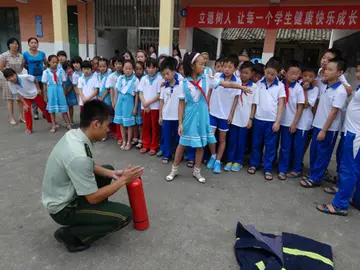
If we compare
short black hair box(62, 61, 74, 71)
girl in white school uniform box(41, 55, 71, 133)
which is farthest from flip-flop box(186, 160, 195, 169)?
short black hair box(62, 61, 74, 71)

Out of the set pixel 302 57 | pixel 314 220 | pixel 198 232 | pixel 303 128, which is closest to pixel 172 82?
pixel 303 128

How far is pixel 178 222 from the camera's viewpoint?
2.48 metres

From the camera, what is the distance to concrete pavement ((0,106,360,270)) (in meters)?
2.02

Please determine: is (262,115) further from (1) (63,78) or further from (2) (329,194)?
(1) (63,78)

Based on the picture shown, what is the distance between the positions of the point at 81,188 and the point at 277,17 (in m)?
8.50

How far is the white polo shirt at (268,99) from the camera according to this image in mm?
3350

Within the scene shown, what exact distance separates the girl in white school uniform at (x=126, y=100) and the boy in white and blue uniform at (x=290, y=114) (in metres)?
2.09

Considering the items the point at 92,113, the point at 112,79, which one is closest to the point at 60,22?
the point at 112,79

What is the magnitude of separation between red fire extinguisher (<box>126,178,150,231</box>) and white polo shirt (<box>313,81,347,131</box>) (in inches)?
86.7

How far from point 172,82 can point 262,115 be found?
1227 millimetres

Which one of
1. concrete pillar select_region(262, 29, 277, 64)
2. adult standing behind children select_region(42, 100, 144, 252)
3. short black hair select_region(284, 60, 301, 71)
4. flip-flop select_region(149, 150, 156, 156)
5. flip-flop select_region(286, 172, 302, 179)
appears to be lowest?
flip-flop select_region(286, 172, 302, 179)

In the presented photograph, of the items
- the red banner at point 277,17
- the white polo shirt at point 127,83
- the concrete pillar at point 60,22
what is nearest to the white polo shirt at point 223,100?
the white polo shirt at point 127,83

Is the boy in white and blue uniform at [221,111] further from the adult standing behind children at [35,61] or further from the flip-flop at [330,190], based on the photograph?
the adult standing behind children at [35,61]

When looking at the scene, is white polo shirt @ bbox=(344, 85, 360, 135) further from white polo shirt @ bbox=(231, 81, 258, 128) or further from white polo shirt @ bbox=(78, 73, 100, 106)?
white polo shirt @ bbox=(78, 73, 100, 106)
